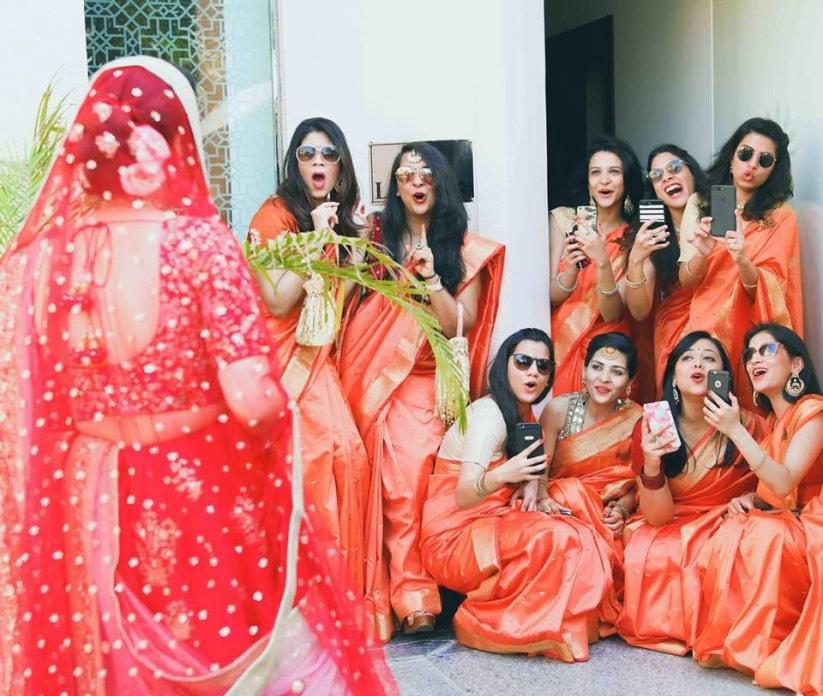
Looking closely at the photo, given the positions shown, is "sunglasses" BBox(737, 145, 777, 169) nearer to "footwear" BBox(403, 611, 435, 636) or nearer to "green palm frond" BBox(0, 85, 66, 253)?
"footwear" BBox(403, 611, 435, 636)

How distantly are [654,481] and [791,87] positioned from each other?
2.00m

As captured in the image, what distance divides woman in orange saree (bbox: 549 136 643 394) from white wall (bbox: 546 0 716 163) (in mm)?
1151

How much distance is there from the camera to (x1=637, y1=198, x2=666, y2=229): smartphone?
17.4ft

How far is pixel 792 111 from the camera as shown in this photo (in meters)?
5.77

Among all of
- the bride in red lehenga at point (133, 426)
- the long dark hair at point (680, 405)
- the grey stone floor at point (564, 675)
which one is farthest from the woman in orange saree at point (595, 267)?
the bride in red lehenga at point (133, 426)

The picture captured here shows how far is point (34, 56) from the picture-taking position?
16.7ft

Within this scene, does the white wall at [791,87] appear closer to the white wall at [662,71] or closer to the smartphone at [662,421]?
the white wall at [662,71]

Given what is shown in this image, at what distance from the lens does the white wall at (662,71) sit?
6652 mm

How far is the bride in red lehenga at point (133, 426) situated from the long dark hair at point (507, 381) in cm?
205

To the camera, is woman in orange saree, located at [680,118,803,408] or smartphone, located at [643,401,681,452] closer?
smartphone, located at [643,401,681,452]

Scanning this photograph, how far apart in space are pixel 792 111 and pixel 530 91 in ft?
3.55

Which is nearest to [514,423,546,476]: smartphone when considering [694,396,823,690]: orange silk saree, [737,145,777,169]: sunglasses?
[694,396,823,690]: orange silk saree

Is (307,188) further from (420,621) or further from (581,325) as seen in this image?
(420,621)

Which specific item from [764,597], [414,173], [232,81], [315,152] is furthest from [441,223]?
[764,597]
